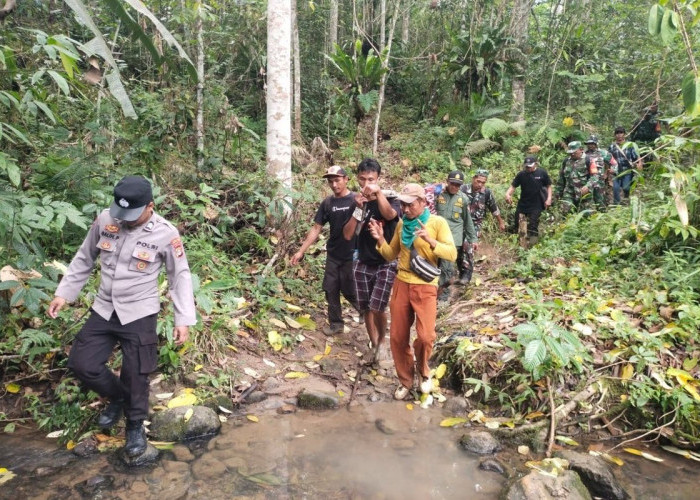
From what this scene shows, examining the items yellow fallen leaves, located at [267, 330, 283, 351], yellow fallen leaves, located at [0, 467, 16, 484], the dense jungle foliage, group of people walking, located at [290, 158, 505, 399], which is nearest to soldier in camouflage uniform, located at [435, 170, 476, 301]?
the dense jungle foliage

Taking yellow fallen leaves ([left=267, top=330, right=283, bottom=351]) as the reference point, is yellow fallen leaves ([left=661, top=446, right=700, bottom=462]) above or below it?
below

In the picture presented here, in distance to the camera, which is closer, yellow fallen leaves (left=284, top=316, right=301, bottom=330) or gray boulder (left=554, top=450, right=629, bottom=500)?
gray boulder (left=554, top=450, right=629, bottom=500)

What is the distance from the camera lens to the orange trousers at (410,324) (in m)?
4.35

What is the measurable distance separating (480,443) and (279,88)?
4.95m

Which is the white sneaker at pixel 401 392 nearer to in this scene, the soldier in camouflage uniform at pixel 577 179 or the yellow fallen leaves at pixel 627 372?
the yellow fallen leaves at pixel 627 372

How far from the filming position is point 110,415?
11.6ft

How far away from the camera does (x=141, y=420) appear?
3.39 metres

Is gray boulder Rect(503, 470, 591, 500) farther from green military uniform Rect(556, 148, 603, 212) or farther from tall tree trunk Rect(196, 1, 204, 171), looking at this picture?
green military uniform Rect(556, 148, 603, 212)

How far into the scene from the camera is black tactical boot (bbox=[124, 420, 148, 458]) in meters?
3.31

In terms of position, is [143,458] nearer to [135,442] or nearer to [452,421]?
[135,442]

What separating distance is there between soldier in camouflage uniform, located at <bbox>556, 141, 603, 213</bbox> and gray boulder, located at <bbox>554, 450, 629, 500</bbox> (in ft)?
21.8

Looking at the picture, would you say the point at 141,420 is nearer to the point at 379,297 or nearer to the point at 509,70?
the point at 379,297

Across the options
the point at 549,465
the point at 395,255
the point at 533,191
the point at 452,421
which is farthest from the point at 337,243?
the point at 533,191

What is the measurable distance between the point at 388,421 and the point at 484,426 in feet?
2.63
